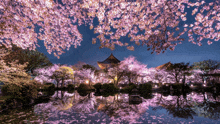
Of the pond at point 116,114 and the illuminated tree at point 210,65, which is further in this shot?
the illuminated tree at point 210,65

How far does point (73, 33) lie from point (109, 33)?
4.76m

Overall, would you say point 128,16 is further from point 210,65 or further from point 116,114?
point 210,65

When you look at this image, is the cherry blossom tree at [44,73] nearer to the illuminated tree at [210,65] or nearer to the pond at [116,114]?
the pond at [116,114]

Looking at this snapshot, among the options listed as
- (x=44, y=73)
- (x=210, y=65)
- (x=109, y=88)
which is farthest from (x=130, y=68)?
(x=210, y=65)

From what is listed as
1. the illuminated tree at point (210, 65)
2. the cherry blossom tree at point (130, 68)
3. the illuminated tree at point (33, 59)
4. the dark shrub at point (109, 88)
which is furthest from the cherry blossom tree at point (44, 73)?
the illuminated tree at point (210, 65)

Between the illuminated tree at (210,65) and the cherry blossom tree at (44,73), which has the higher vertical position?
the illuminated tree at (210,65)

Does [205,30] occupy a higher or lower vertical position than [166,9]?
lower

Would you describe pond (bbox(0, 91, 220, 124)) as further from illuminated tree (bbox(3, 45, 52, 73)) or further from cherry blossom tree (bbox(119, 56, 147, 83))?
illuminated tree (bbox(3, 45, 52, 73))

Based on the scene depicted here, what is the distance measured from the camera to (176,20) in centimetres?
655

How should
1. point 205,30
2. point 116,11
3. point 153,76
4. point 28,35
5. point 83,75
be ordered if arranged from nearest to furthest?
1. point 116,11
2. point 205,30
3. point 28,35
4. point 83,75
5. point 153,76

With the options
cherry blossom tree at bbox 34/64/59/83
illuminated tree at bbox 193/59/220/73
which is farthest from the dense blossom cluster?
illuminated tree at bbox 193/59/220/73

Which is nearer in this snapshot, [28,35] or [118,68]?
[28,35]

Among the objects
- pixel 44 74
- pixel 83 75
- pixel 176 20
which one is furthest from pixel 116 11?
pixel 44 74

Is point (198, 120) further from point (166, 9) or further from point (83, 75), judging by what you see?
point (83, 75)
